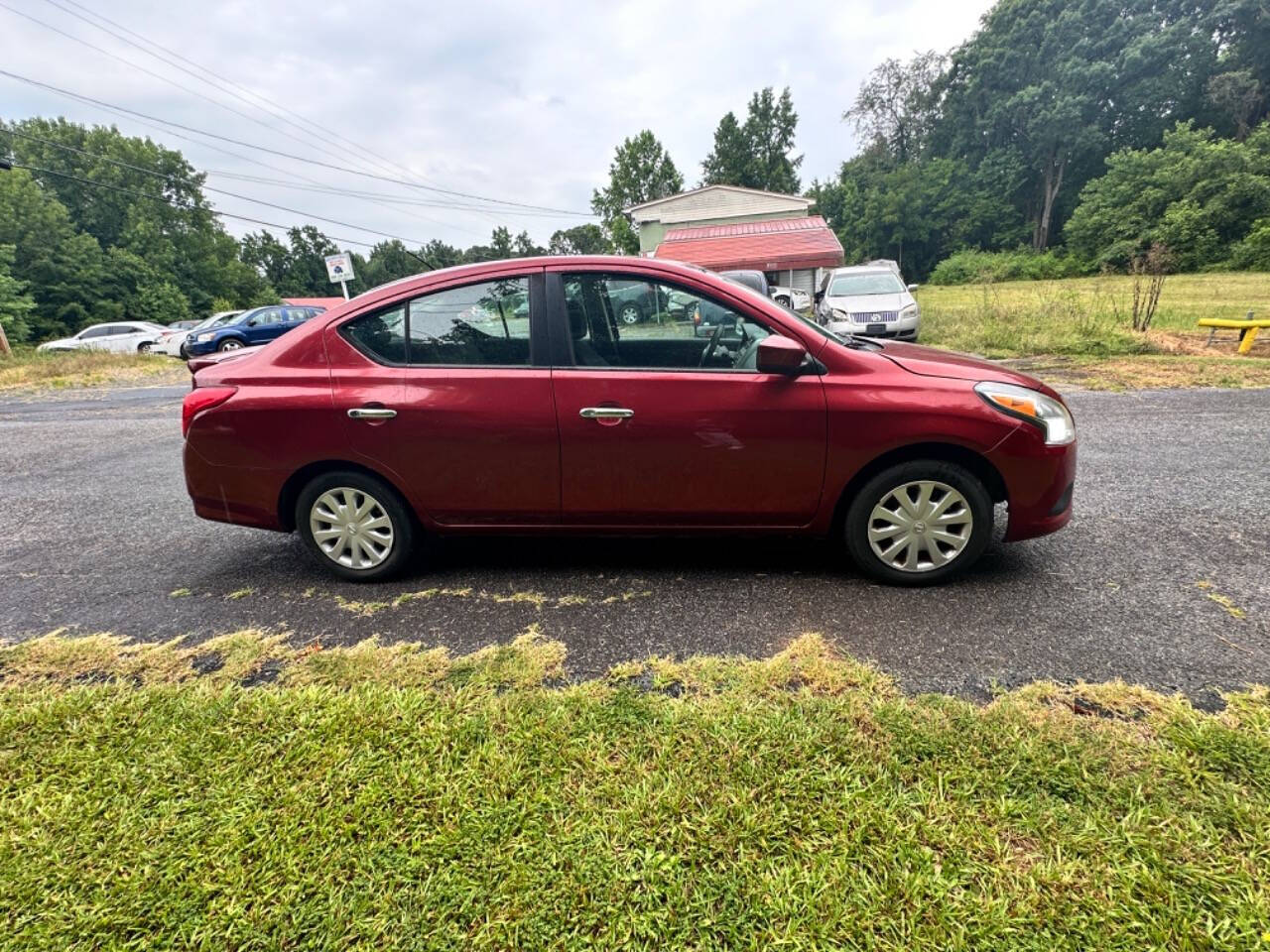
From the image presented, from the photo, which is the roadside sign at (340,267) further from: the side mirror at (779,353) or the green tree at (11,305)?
the green tree at (11,305)

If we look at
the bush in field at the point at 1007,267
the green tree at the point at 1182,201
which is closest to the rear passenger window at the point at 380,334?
the green tree at the point at 1182,201

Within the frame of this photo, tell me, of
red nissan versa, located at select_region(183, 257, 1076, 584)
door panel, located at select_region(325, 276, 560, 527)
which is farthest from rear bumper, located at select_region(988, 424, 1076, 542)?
door panel, located at select_region(325, 276, 560, 527)

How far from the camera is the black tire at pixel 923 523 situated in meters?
2.73

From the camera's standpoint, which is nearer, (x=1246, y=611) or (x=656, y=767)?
(x=656, y=767)

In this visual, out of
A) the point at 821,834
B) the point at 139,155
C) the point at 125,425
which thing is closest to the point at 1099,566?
the point at 821,834

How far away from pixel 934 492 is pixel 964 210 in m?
55.3

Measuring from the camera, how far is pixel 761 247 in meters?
22.0

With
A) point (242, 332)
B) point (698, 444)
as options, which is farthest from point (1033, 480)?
point (242, 332)

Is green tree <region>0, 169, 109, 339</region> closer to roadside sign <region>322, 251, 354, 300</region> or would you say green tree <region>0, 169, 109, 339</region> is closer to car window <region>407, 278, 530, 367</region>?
roadside sign <region>322, 251, 354, 300</region>

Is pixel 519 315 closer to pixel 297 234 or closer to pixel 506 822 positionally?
pixel 506 822

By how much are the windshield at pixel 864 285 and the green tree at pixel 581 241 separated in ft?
147

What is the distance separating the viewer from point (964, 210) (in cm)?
4703

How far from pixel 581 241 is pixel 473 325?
79.2m

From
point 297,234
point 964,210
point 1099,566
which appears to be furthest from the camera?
point 297,234
